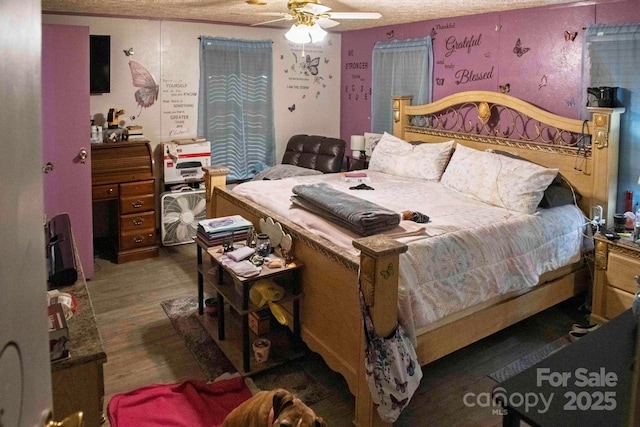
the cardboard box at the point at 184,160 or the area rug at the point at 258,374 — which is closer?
the area rug at the point at 258,374

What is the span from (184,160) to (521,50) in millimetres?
3110

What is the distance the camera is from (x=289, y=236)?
9.82ft

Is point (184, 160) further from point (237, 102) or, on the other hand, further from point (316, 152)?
point (316, 152)

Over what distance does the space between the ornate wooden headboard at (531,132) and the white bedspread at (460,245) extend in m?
0.26

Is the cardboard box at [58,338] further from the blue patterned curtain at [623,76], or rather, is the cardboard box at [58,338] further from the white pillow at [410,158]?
the blue patterned curtain at [623,76]

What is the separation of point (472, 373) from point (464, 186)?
56.7 inches

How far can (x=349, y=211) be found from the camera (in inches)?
114

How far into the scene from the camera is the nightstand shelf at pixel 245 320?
282 cm

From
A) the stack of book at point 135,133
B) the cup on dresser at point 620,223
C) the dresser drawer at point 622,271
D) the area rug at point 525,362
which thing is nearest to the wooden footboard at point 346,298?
the area rug at point 525,362

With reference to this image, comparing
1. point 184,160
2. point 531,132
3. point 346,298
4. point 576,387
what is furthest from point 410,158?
point 576,387

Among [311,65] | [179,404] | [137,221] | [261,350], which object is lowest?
[179,404]

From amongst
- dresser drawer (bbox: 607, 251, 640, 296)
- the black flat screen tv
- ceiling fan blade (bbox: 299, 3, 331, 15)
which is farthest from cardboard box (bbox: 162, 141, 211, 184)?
dresser drawer (bbox: 607, 251, 640, 296)

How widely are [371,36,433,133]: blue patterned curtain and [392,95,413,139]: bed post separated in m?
0.12

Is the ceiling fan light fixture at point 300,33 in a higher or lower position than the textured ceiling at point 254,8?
lower
